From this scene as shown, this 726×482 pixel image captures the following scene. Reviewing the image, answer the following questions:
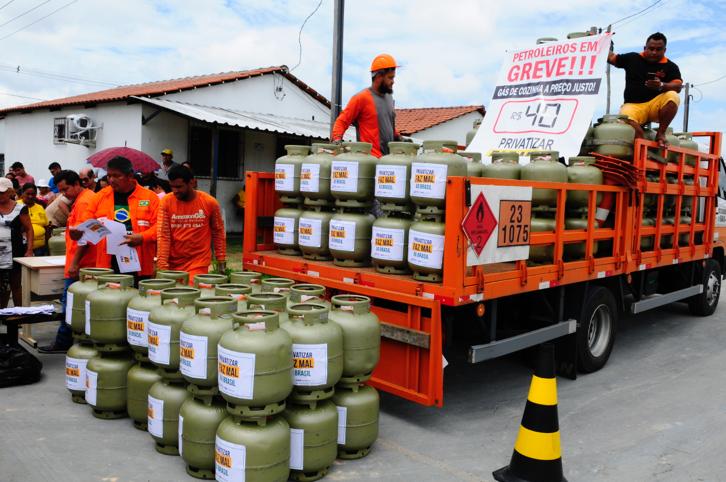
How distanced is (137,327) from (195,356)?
87cm

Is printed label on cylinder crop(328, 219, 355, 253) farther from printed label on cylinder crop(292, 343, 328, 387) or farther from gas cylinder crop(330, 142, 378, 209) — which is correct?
printed label on cylinder crop(292, 343, 328, 387)

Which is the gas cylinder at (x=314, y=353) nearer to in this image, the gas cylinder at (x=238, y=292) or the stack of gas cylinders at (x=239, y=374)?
the stack of gas cylinders at (x=239, y=374)

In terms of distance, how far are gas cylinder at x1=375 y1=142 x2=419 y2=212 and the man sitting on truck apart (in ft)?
12.2

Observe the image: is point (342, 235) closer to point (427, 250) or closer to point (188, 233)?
point (427, 250)

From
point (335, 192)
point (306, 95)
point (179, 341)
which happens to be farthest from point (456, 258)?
point (306, 95)

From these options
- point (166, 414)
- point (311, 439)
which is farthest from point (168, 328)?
point (311, 439)

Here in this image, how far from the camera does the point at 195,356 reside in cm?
369

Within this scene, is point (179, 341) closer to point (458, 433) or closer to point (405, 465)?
point (405, 465)

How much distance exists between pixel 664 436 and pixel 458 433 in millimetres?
1571

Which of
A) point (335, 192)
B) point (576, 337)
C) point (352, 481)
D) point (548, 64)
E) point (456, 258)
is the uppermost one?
point (548, 64)

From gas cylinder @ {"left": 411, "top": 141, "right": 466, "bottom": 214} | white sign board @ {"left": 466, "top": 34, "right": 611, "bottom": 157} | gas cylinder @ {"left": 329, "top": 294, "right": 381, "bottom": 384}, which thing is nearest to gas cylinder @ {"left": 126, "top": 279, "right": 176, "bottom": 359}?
gas cylinder @ {"left": 329, "top": 294, "right": 381, "bottom": 384}

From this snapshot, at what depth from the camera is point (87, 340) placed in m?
4.94

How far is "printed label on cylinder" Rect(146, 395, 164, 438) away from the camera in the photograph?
4.07 meters

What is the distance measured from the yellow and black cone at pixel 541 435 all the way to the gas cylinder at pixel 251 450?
55.0 inches
